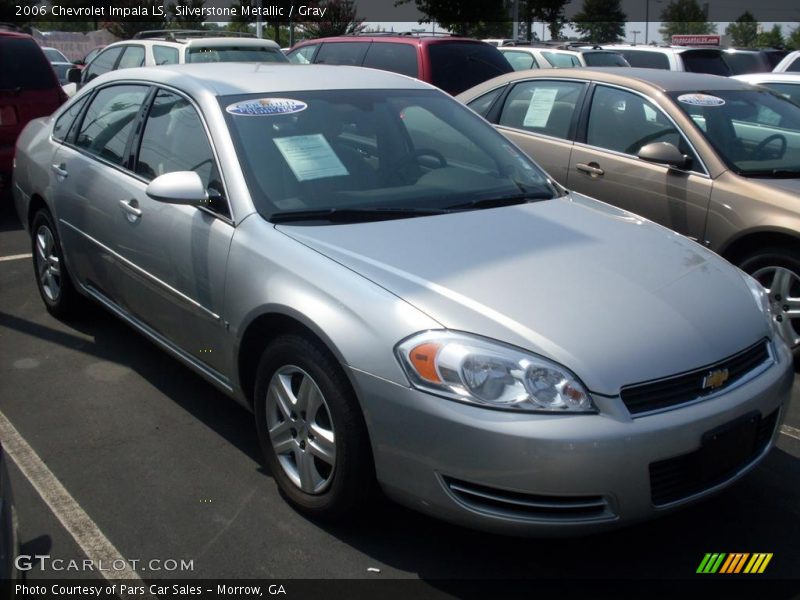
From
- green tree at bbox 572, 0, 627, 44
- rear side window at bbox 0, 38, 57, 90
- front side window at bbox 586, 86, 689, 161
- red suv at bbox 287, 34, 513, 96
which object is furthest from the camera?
green tree at bbox 572, 0, 627, 44

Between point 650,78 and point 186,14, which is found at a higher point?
point 186,14

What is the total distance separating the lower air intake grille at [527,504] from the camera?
2.89m

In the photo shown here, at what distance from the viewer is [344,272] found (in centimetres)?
327

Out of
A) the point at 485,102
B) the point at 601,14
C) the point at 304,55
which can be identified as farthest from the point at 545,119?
the point at 601,14

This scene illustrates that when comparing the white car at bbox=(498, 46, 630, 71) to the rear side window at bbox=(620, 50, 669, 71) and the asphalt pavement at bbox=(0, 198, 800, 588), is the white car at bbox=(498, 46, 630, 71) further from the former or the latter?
the asphalt pavement at bbox=(0, 198, 800, 588)

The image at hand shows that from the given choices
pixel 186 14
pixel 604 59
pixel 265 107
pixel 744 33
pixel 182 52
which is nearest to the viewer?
pixel 265 107

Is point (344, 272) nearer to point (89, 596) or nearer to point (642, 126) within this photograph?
point (89, 596)

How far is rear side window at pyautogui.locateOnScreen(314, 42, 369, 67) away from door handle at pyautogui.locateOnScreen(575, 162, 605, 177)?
530 cm

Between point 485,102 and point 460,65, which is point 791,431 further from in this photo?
point 460,65

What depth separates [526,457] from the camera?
110 inches

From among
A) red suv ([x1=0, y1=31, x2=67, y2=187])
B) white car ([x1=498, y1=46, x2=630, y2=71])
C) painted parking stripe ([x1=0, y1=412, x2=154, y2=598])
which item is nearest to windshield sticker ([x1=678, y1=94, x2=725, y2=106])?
painted parking stripe ([x1=0, y1=412, x2=154, y2=598])

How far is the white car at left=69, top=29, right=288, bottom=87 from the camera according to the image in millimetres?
11102

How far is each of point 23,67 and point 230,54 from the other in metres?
2.97

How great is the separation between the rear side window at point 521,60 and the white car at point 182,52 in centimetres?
432
